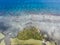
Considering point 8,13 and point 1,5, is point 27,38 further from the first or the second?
point 1,5

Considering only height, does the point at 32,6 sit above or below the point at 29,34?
above

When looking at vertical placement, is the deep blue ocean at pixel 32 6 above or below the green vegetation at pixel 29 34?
above

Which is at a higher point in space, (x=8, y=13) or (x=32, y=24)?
(x=8, y=13)

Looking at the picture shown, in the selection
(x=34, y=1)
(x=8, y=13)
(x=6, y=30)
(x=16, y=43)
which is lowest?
(x=16, y=43)

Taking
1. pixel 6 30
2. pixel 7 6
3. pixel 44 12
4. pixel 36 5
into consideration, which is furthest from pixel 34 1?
pixel 6 30

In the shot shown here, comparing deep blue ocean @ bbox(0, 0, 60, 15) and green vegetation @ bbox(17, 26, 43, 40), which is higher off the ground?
deep blue ocean @ bbox(0, 0, 60, 15)
